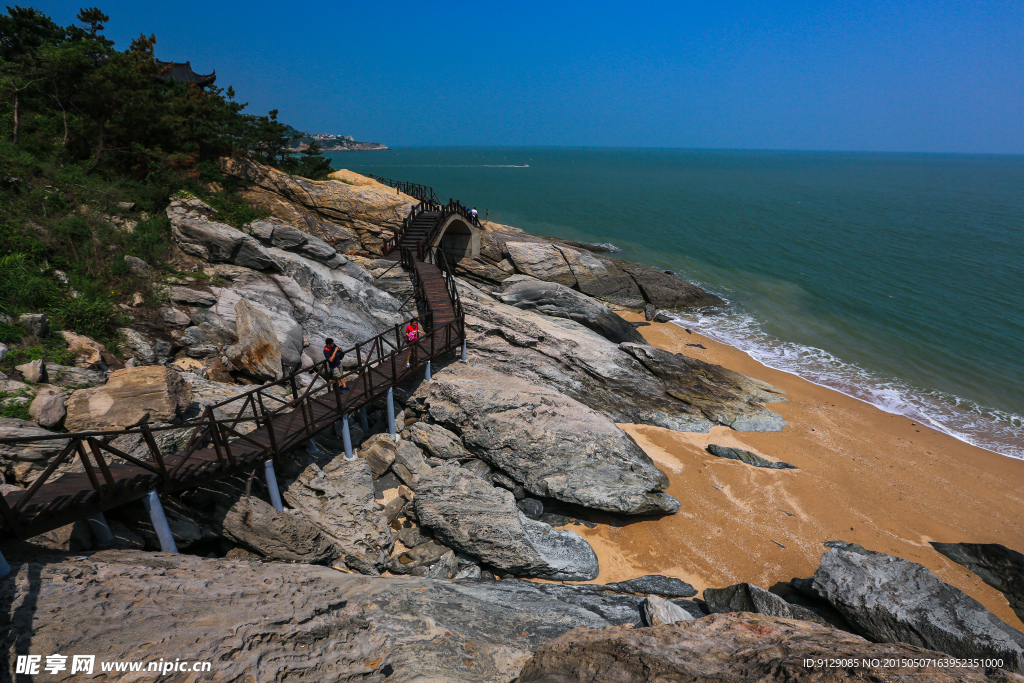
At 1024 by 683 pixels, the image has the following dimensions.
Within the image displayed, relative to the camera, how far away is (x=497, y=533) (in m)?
10.1

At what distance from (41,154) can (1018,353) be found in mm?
47288

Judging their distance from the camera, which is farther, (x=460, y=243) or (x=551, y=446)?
(x=460, y=243)

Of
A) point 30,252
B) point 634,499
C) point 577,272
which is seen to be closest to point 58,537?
point 30,252

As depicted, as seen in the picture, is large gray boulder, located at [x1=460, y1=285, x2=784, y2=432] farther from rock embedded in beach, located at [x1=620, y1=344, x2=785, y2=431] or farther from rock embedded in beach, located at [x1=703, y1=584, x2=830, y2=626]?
rock embedded in beach, located at [x1=703, y1=584, x2=830, y2=626]

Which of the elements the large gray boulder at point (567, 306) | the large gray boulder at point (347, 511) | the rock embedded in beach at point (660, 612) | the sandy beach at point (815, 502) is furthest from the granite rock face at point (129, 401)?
the large gray boulder at point (567, 306)

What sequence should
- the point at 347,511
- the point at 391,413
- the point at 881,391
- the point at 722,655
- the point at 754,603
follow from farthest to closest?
the point at 881,391, the point at 391,413, the point at 347,511, the point at 754,603, the point at 722,655

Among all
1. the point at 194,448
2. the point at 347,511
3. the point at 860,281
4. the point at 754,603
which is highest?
the point at 194,448

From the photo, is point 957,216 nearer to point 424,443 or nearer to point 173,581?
point 424,443

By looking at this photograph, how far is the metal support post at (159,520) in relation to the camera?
722 cm

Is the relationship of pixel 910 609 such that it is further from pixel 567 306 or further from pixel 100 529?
pixel 567 306

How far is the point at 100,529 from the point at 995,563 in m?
20.1

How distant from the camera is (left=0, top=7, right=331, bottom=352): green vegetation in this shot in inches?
456

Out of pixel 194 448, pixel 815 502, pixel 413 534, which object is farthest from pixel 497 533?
pixel 815 502

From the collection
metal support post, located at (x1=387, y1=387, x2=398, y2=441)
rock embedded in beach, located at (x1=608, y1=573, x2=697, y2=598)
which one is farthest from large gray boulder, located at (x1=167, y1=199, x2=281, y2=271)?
rock embedded in beach, located at (x1=608, y1=573, x2=697, y2=598)
